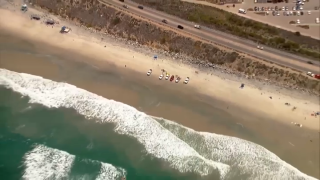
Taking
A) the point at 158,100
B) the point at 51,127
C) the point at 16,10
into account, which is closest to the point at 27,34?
the point at 16,10

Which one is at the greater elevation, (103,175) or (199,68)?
(199,68)

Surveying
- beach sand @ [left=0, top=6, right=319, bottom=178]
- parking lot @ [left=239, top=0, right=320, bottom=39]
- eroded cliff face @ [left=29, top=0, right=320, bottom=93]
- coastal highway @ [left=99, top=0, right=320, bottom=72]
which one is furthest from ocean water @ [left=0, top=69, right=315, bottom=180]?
parking lot @ [left=239, top=0, right=320, bottom=39]

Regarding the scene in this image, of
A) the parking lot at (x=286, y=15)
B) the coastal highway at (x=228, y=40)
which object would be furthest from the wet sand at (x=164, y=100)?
the parking lot at (x=286, y=15)

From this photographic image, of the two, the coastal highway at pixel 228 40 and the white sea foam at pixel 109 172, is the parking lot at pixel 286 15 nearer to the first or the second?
the coastal highway at pixel 228 40

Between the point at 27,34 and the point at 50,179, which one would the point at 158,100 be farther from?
the point at 27,34

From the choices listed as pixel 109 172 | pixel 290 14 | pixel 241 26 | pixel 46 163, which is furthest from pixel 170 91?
pixel 290 14

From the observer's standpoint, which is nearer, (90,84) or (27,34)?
(90,84)
